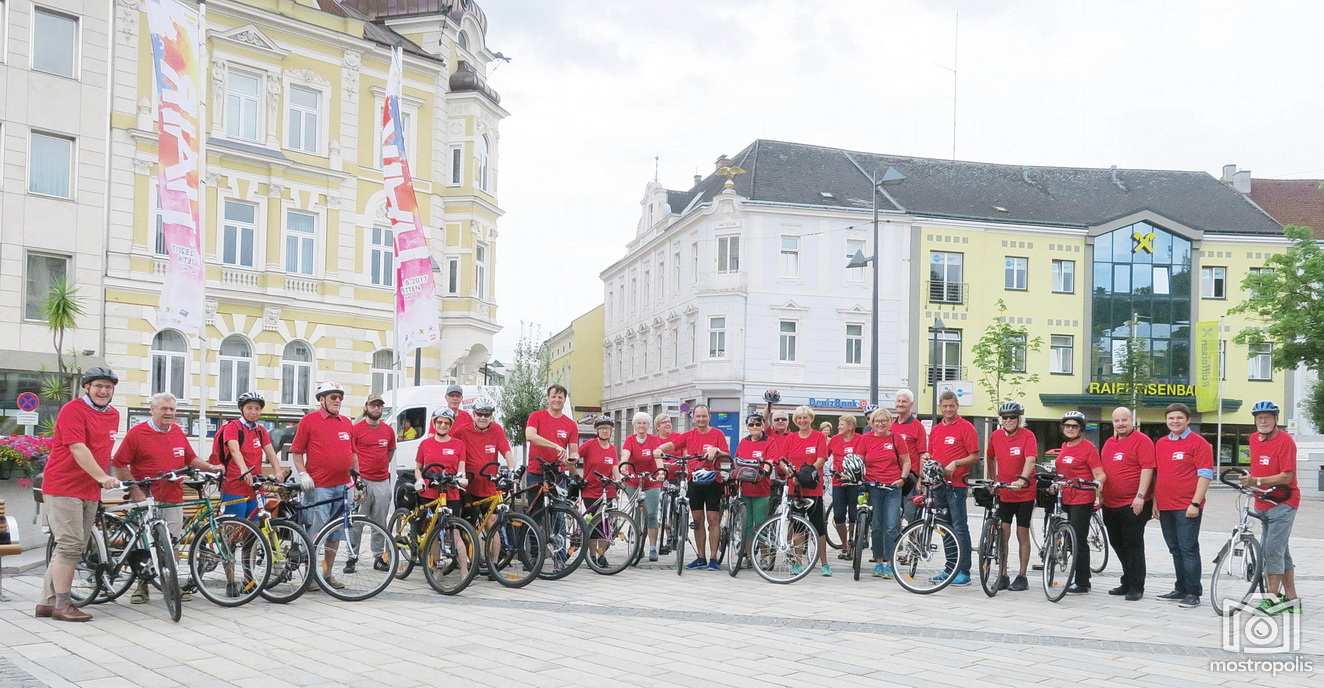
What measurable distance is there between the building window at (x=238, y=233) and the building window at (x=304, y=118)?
7.10 feet

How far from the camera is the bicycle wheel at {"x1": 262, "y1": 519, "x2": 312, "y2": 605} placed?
969 centimetres

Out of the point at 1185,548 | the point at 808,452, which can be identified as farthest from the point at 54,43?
the point at 1185,548

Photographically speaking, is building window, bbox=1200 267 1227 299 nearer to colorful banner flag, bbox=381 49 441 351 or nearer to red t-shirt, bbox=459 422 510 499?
colorful banner flag, bbox=381 49 441 351

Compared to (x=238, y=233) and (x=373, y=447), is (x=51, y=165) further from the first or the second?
(x=373, y=447)

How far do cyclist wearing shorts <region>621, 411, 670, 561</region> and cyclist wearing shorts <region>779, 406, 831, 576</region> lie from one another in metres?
1.48

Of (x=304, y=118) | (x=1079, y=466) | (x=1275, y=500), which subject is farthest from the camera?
(x=304, y=118)

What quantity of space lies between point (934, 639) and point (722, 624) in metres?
1.60

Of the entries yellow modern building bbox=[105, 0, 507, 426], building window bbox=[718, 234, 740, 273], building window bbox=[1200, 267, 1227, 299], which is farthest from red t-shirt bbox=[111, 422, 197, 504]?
building window bbox=[1200, 267, 1227, 299]

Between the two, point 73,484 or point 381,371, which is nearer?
point 73,484

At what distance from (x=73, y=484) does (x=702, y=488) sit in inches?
255

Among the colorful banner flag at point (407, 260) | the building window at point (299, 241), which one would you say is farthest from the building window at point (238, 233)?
the colorful banner flag at point (407, 260)

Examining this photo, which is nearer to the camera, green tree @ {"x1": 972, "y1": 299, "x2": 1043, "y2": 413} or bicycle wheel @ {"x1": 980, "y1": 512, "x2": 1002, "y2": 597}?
bicycle wheel @ {"x1": 980, "y1": 512, "x2": 1002, "y2": 597}

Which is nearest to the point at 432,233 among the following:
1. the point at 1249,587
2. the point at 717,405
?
the point at 717,405

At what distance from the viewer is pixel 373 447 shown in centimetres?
1212
